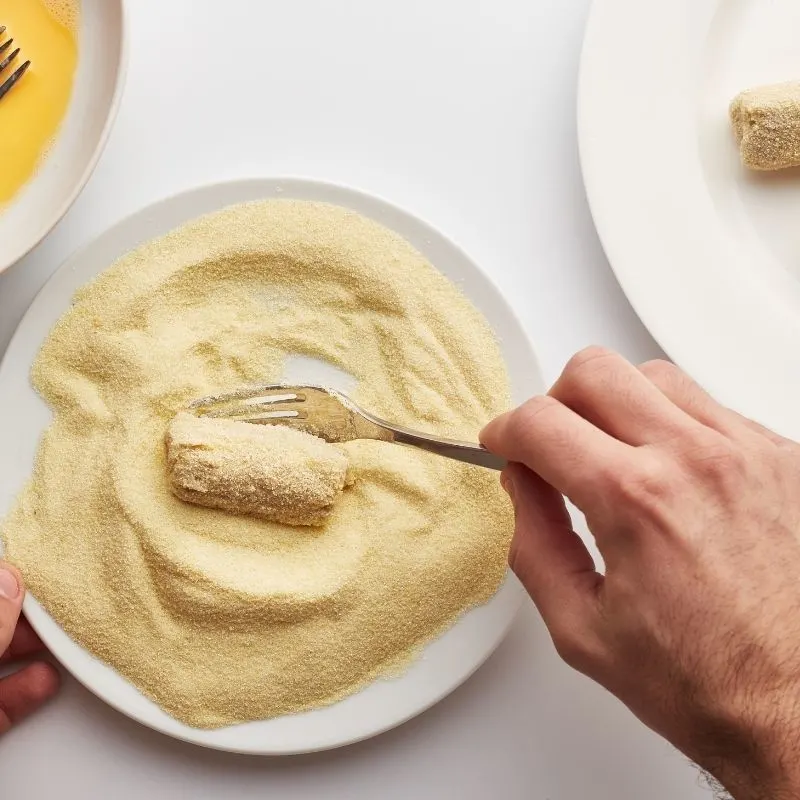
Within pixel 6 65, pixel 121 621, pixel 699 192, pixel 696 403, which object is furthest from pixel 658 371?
pixel 6 65

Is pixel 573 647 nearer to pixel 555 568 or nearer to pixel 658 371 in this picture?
pixel 555 568

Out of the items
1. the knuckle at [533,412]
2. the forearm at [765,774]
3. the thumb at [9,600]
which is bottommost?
the thumb at [9,600]

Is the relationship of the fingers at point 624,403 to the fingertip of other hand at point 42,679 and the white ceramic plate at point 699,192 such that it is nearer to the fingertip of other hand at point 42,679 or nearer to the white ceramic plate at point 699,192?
the white ceramic plate at point 699,192

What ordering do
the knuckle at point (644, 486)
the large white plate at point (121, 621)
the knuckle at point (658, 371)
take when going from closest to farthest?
the knuckle at point (644, 486)
the knuckle at point (658, 371)
the large white plate at point (121, 621)

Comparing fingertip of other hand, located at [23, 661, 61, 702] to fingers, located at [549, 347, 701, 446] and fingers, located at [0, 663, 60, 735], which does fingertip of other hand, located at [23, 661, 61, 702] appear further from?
fingers, located at [549, 347, 701, 446]

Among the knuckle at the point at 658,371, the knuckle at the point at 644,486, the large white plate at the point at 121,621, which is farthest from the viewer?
the large white plate at the point at 121,621

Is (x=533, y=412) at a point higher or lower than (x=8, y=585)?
higher

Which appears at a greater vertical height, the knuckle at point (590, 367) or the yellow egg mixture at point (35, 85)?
the yellow egg mixture at point (35, 85)

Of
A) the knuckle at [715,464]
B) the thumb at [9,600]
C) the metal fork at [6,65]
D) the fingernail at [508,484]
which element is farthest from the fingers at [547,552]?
the metal fork at [6,65]

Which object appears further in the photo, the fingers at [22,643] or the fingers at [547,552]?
the fingers at [22,643]
